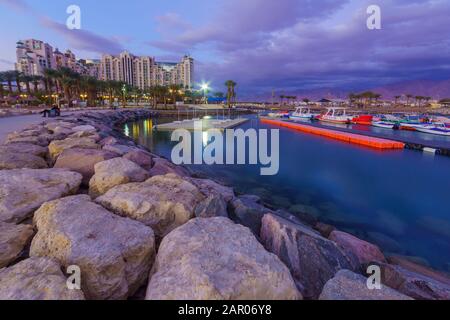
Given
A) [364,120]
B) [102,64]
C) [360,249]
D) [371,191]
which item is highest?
[102,64]

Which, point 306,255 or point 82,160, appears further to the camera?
point 82,160

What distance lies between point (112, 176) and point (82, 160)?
192 centimetres

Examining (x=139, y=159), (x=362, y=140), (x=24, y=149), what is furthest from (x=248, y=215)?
(x=362, y=140)

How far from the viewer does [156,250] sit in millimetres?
3742

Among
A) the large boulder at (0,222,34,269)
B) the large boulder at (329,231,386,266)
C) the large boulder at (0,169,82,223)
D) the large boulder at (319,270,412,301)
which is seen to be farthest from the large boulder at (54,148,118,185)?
the large boulder at (329,231,386,266)

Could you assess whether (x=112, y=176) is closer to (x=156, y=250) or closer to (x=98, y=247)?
(x=156, y=250)

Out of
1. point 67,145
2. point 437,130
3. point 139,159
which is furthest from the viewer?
point 437,130

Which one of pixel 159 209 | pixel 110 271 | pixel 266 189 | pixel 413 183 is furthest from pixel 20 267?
pixel 413 183

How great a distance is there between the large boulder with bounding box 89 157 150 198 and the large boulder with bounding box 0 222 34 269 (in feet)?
5.44

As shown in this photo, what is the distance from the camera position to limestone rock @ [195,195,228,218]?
4.46 meters

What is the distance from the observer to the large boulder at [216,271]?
250 cm

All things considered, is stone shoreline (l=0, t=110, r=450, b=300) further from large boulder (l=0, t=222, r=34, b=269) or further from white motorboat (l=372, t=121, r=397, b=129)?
white motorboat (l=372, t=121, r=397, b=129)

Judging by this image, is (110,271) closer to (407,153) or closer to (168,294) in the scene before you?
(168,294)

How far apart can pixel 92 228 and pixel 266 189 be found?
1080 cm
